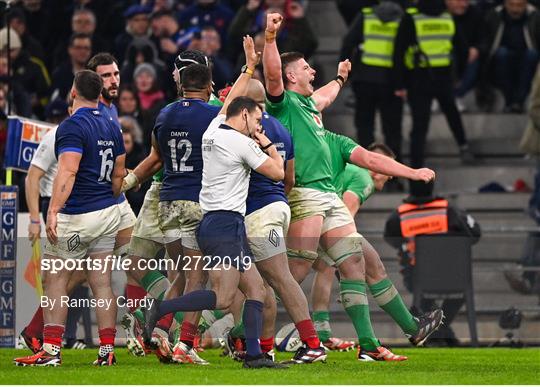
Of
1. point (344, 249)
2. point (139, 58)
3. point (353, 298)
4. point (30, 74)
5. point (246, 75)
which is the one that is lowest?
point (353, 298)

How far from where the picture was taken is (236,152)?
43.0 ft

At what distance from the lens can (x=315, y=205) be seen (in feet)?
46.6

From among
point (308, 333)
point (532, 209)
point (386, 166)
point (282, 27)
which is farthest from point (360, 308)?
point (282, 27)

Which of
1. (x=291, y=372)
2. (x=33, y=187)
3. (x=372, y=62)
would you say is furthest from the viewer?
(x=372, y=62)

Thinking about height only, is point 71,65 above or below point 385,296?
above

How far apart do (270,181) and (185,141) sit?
2.52 ft

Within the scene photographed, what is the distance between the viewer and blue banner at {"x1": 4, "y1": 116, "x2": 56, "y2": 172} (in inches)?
658

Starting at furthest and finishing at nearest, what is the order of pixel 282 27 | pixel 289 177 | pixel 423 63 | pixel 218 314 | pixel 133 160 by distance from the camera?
pixel 282 27 → pixel 423 63 → pixel 133 160 → pixel 218 314 → pixel 289 177

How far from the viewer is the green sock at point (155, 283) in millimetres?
14719

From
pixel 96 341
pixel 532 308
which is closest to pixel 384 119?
pixel 532 308

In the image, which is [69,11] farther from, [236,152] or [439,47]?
[236,152]

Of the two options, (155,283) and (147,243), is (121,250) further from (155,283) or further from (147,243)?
(155,283)

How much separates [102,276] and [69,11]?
1026 cm

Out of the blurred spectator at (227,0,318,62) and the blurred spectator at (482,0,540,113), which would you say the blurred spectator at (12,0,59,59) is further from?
the blurred spectator at (482,0,540,113)
